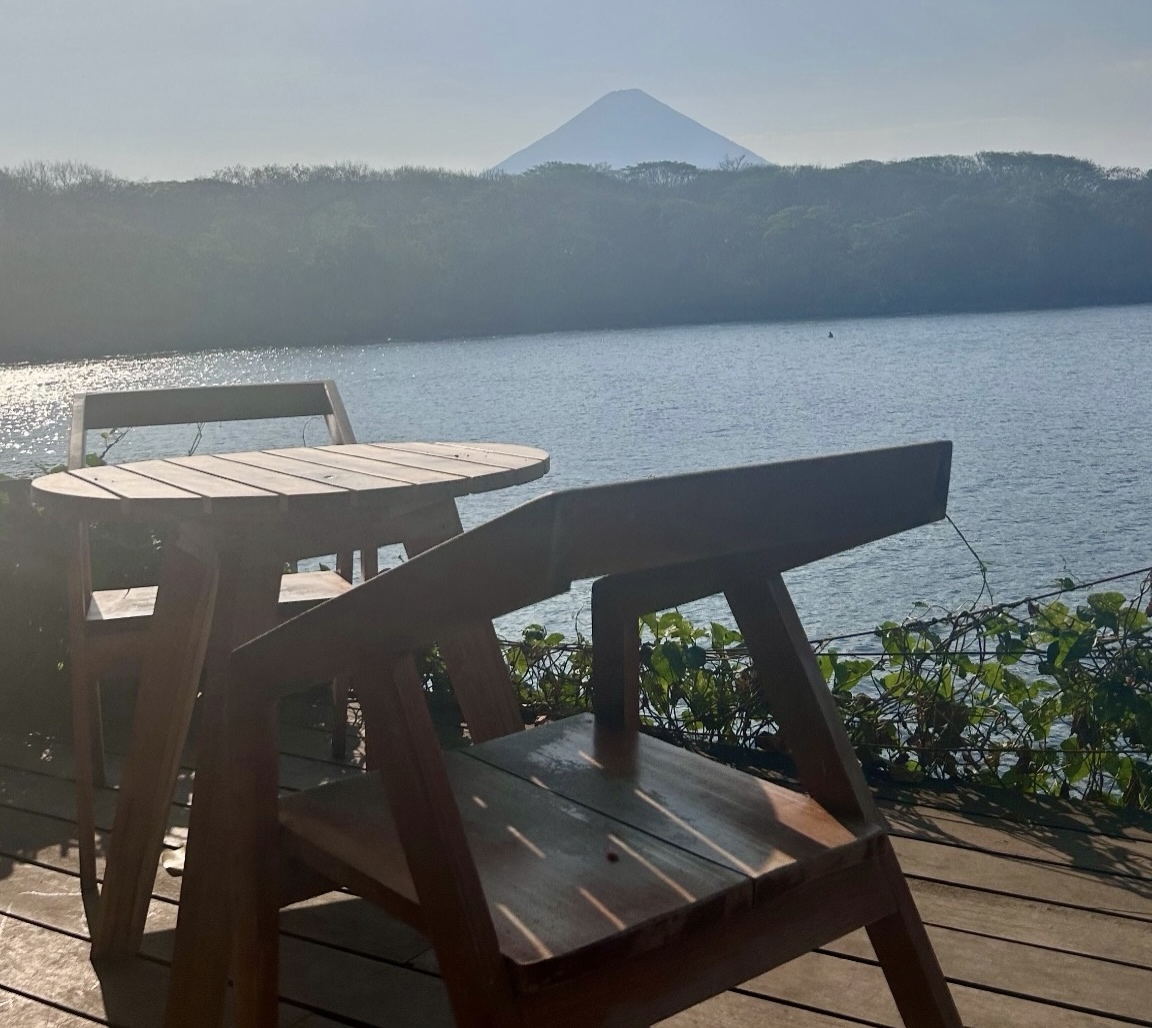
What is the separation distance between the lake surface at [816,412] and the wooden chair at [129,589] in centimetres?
17

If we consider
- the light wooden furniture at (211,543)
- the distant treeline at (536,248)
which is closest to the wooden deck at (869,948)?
the light wooden furniture at (211,543)

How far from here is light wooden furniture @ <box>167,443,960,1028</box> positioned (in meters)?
0.78

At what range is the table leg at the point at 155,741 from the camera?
1.58 meters

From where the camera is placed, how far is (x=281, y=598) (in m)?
2.12

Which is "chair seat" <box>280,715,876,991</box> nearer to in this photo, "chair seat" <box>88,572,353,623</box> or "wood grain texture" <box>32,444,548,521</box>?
"wood grain texture" <box>32,444,548,521</box>

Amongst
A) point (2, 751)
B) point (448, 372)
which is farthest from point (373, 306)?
point (2, 751)

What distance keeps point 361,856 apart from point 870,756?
5.31 ft

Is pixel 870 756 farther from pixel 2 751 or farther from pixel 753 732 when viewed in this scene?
pixel 2 751

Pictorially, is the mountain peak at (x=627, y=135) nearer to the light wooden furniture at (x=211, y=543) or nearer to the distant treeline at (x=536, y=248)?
the distant treeline at (x=536, y=248)

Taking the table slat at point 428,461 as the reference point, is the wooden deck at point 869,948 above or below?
below

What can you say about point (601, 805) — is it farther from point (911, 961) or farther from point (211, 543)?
point (211, 543)


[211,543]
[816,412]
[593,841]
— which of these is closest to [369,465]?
[211,543]

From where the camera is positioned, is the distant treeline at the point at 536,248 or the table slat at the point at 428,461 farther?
the distant treeline at the point at 536,248

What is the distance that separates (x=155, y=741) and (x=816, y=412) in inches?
1007
